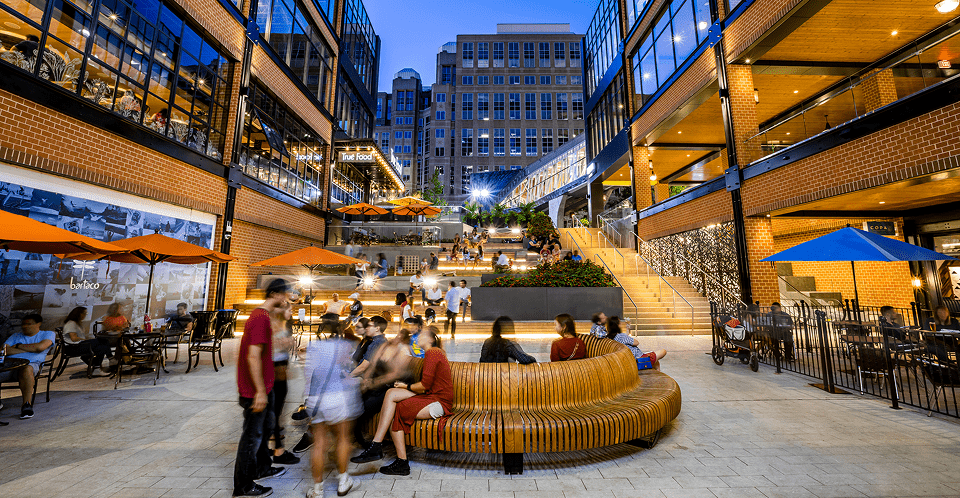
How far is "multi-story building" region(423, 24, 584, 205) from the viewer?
54.8 metres

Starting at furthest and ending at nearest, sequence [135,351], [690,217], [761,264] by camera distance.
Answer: [690,217], [761,264], [135,351]

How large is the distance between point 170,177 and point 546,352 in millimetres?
11275

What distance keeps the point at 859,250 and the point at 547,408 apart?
6.78 m

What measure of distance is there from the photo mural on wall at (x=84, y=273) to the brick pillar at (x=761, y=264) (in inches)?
665

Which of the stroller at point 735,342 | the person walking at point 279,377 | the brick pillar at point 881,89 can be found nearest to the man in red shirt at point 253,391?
the person walking at point 279,377

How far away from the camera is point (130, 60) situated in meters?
9.57

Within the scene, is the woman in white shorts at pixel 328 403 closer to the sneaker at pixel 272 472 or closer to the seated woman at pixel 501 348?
the sneaker at pixel 272 472

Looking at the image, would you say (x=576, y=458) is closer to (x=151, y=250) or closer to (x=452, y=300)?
(x=452, y=300)

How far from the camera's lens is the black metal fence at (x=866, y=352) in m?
4.94

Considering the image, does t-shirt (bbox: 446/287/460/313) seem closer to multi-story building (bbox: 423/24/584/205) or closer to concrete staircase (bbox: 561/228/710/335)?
concrete staircase (bbox: 561/228/710/335)

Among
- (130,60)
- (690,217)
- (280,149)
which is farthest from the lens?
(280,149)

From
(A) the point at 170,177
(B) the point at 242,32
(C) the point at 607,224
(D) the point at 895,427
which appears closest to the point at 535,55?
(C) the point at 607,224

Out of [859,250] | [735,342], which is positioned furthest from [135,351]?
[859,250]

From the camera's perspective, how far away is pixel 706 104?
14.3m
